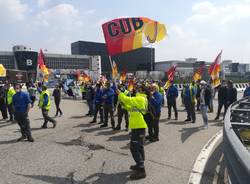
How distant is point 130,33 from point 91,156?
437 cm

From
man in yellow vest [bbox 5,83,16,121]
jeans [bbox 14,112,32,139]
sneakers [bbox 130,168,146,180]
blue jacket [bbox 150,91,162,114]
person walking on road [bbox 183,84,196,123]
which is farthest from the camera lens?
man in yellow vest [bbox 5,83,16,121]

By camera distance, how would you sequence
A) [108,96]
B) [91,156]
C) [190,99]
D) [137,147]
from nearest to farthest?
[137,147] < [91,156] < [108,96] < [190,99]

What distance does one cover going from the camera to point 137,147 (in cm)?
566

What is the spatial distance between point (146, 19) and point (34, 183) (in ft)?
22.3

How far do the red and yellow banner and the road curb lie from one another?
3.78 m

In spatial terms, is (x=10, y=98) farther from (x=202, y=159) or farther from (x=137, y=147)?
(x=202, y=159)

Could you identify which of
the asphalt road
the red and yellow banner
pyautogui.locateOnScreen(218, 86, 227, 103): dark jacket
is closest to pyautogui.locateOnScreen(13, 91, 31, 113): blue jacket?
the asphalt road

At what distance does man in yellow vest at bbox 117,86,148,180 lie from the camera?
18.2ft

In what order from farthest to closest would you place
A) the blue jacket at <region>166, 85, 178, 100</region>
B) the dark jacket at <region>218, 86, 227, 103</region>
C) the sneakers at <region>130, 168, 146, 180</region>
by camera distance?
the blue jacket at <region>166, 85, 178, 100</region> → the dark jacket at <region>218, 86, 227, 103</region> → the sneakers at <region>130, 168, 146, 180</region>

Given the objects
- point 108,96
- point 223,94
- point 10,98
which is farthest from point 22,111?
point 223,94

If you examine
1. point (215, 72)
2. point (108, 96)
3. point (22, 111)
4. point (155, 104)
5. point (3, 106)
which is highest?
point (215, 72)

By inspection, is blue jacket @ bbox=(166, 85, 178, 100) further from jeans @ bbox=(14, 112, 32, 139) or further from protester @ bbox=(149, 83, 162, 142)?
jeans @ bbox=(14, 112, 32, 139)

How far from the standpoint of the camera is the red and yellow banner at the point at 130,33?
8820 mm

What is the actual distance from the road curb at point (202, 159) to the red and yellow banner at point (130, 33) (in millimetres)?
3780
